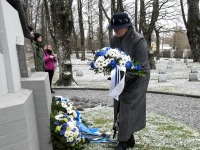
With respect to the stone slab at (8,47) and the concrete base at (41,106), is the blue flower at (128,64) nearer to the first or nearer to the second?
the concrete base at (41,106)

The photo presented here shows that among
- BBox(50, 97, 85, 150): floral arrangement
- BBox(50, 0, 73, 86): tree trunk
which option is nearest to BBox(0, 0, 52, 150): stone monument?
BBox(50, 97, 85, 150): floral arrangement

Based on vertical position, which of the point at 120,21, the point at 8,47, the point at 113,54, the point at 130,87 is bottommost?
the point at 130,87

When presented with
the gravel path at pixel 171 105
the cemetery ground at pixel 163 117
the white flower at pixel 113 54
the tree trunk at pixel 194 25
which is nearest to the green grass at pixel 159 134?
the cemetery ground at pixel 163 117

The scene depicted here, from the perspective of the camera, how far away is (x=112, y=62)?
3.39 m

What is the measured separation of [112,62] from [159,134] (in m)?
1.85

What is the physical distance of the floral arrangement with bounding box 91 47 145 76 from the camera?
340 cm

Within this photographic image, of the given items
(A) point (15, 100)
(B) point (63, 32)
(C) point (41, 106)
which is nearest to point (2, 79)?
(A) point (15, 100)

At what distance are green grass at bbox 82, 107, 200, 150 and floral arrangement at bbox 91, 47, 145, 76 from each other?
1.21 m

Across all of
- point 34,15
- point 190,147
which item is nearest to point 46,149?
point 190,147

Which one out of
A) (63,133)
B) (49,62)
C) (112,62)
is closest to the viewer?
(112,62)

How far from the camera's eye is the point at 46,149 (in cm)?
346

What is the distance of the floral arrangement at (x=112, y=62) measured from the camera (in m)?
3.40

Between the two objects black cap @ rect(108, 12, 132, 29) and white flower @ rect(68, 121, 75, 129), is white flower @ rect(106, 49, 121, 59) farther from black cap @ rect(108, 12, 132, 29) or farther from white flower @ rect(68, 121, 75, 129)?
white flower @ rect(68, 121, 75, 129)

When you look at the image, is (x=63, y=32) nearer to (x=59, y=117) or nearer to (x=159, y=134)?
(x=159, y=134)
